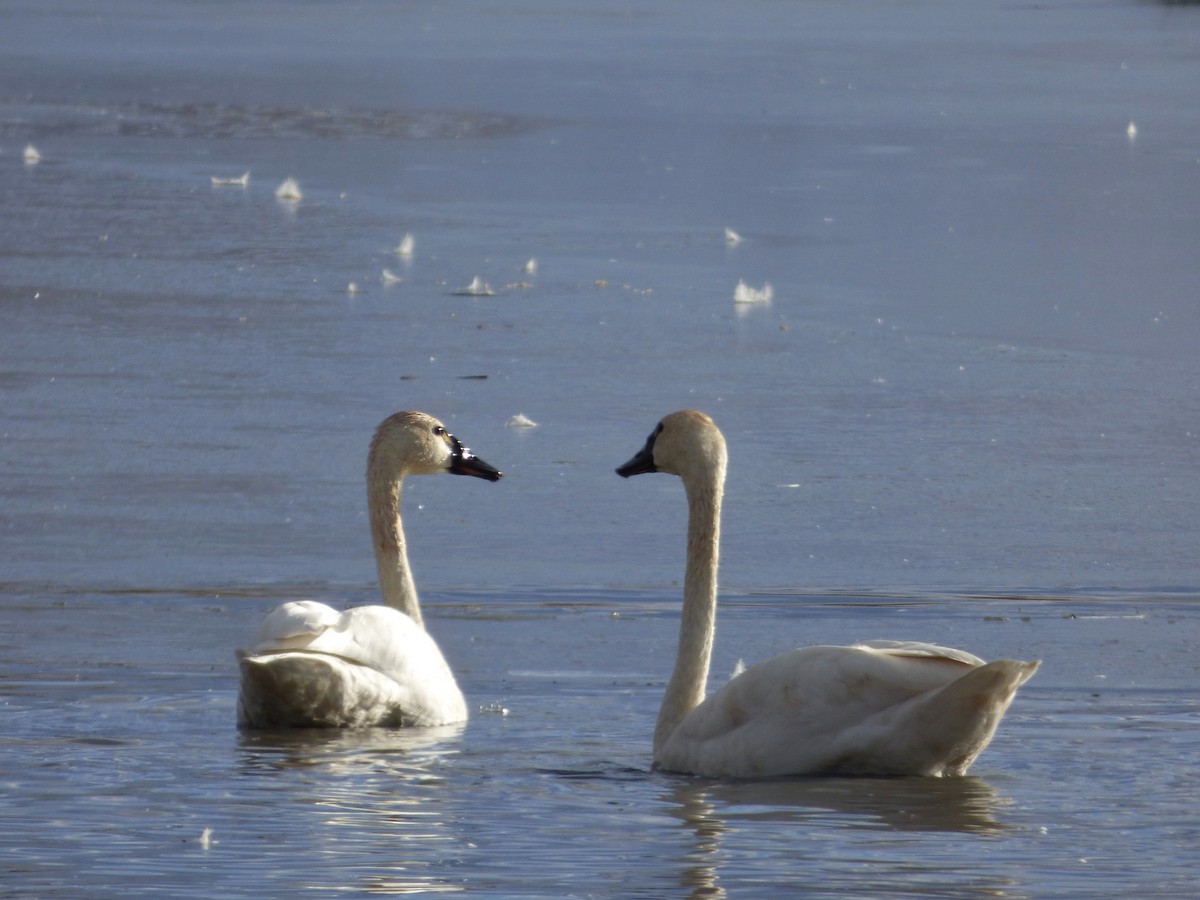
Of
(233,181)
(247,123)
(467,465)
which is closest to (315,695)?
(467,465)

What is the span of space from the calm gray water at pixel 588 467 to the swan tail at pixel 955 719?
0.36 feet

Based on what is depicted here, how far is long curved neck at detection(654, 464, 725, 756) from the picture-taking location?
6641mm

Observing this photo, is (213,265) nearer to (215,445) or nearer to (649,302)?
(649,302)

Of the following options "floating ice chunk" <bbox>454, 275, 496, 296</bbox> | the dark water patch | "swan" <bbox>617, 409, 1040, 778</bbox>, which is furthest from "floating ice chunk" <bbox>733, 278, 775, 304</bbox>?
the dark water patch

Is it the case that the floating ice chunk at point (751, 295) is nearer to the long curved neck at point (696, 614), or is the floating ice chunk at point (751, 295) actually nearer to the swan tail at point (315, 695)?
the long curved neck at point (696, 614)

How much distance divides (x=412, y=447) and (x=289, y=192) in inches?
386

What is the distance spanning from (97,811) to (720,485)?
7.64 feet

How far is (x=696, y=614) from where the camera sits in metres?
6.90

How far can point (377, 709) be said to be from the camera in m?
6.89

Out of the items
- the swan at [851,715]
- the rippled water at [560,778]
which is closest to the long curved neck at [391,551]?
the rippled water at [560,778]

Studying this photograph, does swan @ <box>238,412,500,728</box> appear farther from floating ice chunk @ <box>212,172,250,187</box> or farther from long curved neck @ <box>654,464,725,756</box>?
floating ice chunk @ <box>212,172,250,187</box>

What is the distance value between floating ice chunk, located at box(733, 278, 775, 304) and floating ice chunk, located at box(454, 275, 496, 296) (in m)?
1.43

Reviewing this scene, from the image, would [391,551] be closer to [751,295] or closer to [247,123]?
[751,295]

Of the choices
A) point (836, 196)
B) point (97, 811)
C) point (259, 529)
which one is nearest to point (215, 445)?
point (259, 529)
